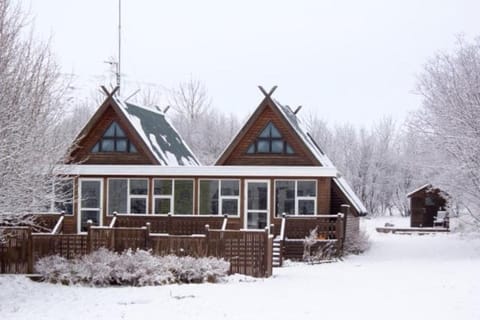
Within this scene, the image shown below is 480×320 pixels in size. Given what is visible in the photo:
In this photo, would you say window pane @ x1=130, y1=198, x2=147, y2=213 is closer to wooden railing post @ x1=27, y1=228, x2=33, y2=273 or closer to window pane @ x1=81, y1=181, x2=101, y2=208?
window pane @ x1=81, y1=181, x2=101, y2=208

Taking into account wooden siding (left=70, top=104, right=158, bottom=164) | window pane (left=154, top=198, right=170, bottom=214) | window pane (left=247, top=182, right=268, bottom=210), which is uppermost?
wooden siding (left=70, top=104, right=158, bottom=164)

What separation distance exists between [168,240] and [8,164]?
5.77m

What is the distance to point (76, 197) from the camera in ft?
88.0

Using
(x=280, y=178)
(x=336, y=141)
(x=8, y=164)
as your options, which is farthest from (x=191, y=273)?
(x=336, y=141)

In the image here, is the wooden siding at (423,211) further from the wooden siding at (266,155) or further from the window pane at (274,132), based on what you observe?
the window pane at (274,132)

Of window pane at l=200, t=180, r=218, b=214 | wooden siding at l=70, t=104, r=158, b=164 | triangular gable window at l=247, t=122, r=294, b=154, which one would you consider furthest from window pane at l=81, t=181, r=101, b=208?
triangular gable window at l=247, t=122, r=294, b=154

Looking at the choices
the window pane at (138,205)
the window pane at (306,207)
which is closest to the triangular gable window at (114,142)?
the window pane at (138,205)

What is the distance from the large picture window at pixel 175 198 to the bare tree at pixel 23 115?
354 inches

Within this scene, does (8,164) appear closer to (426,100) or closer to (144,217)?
(144,217)

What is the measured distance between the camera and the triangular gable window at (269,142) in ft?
88.8

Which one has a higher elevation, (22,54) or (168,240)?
(22,54)

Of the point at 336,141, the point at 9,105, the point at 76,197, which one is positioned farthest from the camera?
the point at 336,141

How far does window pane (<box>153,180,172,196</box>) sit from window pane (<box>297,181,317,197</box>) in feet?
15.9

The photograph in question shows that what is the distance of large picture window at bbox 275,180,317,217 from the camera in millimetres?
26359
